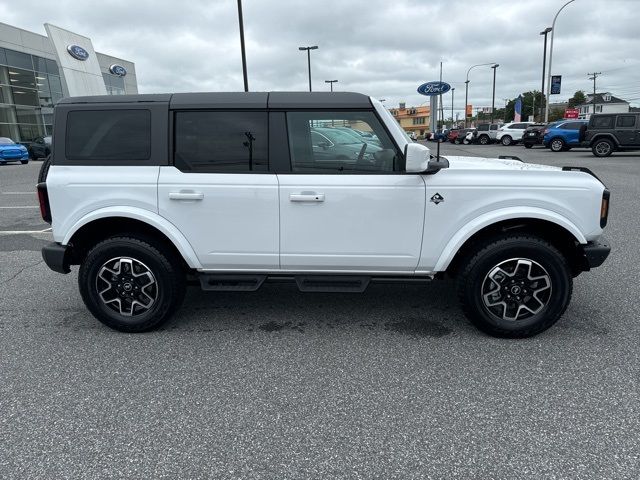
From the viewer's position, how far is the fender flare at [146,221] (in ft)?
11.6

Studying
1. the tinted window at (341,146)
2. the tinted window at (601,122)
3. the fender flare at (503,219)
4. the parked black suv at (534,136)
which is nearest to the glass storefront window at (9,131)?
the parked black suv at (534,136)

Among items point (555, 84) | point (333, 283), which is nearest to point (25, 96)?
point (333, 283)

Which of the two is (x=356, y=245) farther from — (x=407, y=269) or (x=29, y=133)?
(x=29, y=133)

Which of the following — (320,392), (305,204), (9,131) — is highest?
(9,131)

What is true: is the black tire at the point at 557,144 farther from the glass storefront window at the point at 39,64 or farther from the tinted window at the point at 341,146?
the glass storefront window at the point at 39,64

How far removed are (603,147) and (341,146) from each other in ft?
69.1

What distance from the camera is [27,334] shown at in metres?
3.78

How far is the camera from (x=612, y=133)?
66.2ft

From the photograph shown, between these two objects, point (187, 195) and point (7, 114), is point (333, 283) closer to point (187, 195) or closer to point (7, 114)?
point (187, 195)

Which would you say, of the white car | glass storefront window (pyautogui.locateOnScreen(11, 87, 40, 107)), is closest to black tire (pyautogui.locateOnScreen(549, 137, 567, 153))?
the white car

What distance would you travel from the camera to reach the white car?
114ft

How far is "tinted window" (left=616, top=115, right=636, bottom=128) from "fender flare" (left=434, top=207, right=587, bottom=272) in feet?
67.3

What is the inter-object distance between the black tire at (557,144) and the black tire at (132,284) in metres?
26.4

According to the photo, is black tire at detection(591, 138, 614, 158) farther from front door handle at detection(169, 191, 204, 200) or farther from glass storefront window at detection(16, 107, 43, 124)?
glass storefront window at detection(16, 107, 43, 124)
